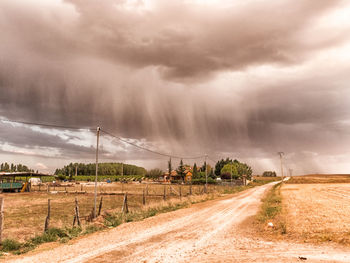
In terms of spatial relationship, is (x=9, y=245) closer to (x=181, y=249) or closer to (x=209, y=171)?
(x=181, y=249)

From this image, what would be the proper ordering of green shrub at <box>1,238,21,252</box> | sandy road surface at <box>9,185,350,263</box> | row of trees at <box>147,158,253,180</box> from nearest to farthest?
1. sandy road surface at <box>9,185,350,263</box>
2. green shrub at <box>1,238,21,252</box>
3. row of trees at <box>147,158,253,180</box>

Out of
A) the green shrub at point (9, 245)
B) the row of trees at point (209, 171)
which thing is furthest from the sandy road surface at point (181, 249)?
the row of trees at point (209, 171)

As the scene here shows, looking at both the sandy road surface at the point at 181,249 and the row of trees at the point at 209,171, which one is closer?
the sandy road surface at the point at 181,249

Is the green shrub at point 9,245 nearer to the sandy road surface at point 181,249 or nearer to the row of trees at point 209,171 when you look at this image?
the sandy road surface at point 181,249

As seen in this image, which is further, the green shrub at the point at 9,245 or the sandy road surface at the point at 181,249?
the green shrub at the point at 9,245

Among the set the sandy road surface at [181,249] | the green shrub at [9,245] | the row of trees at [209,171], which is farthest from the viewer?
the row of trees at [209,171]

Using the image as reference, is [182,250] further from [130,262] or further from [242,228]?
[242,228]

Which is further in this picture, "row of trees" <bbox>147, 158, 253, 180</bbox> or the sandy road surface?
"row of trees" <bbox>147, 158, 253, 180</bbox>

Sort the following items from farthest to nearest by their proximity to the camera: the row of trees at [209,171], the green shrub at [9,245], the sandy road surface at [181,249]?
the row of trees at [209,171] → the green shrub at [9,245] → the sandy road surface at [181,249]

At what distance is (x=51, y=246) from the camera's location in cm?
1338

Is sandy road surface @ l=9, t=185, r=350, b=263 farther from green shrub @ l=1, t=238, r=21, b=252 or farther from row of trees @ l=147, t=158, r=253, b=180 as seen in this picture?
row of trees @ l=147, t=158, r=253, b=180

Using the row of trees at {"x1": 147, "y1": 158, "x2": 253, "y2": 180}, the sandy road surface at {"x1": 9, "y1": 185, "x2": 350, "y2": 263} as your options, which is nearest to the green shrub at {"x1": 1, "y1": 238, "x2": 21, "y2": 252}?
the sandy road surface at {"x1": 9, "y1": 185, "x2": 350, "y2": 263}

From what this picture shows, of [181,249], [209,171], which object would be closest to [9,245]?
[181,249]

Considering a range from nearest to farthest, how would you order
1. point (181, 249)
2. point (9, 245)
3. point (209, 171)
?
point (181, 249), point (9, 245), point (209, 171)
